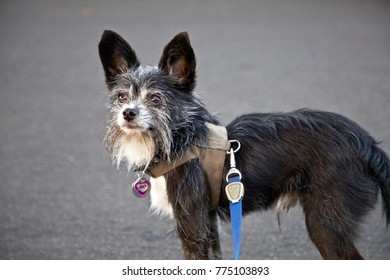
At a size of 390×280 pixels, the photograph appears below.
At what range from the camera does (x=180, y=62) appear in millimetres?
3262

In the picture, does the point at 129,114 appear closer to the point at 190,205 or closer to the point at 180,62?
the point at 180,62

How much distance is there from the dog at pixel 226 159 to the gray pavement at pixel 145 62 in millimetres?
305

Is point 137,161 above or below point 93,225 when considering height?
above

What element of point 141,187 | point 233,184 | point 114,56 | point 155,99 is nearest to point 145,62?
point 114,56

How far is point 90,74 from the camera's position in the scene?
9312 millimetres

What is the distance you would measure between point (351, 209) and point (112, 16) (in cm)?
885

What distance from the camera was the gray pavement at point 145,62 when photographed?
4.63 m

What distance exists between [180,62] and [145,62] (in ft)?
17.9

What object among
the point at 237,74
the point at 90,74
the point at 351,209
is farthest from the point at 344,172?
the point at 90,74

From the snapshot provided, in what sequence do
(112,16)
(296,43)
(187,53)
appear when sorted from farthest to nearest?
(112,16), (296,43), (187,53)

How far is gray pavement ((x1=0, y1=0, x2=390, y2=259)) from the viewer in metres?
4.63

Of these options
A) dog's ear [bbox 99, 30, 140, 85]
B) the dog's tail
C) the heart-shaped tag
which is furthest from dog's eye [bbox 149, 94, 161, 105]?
A: the dog's tail
